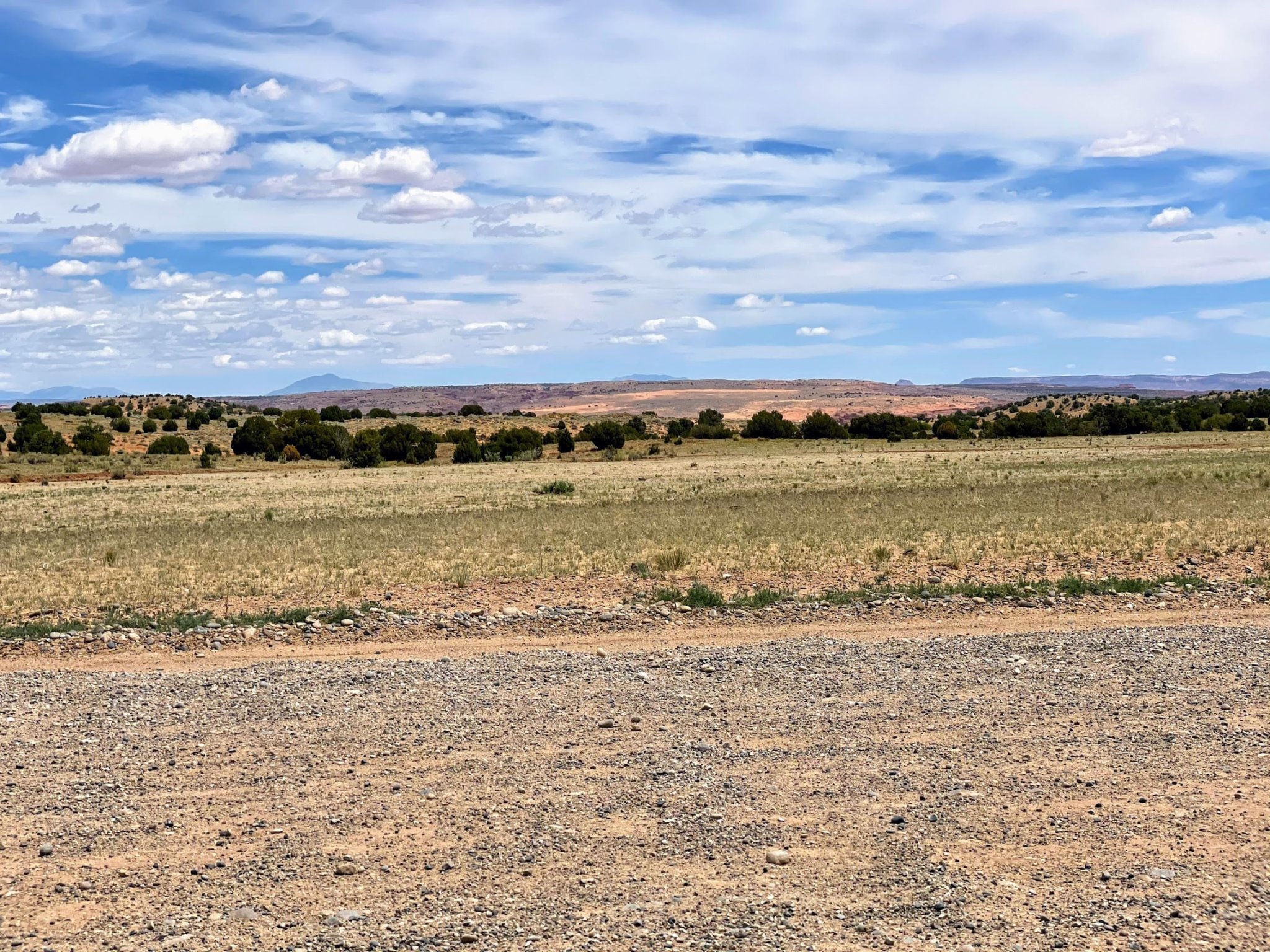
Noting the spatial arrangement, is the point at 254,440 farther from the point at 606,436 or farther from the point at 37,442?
the point at 606,436

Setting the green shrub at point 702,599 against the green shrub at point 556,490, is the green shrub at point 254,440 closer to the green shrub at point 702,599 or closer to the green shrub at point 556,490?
the green shrub at point 556,490

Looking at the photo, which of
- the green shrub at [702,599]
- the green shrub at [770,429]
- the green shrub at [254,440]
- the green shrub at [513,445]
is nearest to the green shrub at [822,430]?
the green shrub at [770,429]

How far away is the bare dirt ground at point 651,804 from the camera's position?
497 cm

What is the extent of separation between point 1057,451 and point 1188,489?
109ft

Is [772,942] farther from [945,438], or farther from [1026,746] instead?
[945,438]

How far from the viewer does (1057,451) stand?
63.1m

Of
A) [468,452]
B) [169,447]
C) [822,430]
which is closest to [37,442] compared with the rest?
[169,447]

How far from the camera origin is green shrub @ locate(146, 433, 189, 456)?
7356cm

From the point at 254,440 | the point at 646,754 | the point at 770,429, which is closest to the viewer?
the point at 646,754

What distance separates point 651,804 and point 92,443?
7333 cm

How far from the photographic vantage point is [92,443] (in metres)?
71.3

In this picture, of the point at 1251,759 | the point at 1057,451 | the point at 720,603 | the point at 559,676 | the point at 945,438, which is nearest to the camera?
the point at 1251,759

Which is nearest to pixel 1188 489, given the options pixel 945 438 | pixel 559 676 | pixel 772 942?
pixel 559 676

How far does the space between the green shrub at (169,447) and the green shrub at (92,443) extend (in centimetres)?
260
